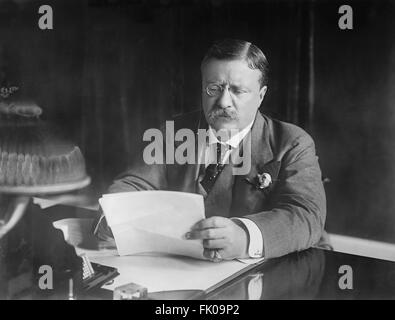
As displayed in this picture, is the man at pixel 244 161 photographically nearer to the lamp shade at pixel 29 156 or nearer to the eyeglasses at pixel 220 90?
the eyeglasses at pixel 220 90

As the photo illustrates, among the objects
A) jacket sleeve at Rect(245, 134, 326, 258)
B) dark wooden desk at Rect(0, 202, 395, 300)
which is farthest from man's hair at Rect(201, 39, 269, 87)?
dark wooden desk at Rect(0, 202, 395, 300)

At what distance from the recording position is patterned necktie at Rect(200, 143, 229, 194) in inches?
52.5

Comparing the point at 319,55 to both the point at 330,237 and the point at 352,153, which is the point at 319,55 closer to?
the point at 352,153

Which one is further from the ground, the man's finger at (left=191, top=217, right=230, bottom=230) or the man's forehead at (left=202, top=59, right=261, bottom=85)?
the man's forehead at (left=202, top=59, right=261, bottom=85)

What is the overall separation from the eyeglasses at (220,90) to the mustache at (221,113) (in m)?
0.04

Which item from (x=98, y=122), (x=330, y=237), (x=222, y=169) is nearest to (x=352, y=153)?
(x=330, y=237)

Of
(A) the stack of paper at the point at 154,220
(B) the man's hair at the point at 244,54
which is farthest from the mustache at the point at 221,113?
(A) the stack of paper at the point at 154,220

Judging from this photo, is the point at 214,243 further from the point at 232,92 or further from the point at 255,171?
the point at 232,92

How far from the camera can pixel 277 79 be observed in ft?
4.40

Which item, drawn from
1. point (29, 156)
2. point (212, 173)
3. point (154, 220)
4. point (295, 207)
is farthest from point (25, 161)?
point (295, 207)

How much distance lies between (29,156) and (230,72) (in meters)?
0.65

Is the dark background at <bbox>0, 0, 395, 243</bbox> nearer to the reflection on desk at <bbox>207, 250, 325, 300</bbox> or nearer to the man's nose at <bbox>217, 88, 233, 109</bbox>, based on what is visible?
the man's nose at <bbox>217, 88, 233, 109</bbox>

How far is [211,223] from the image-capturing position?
1.25 metres
